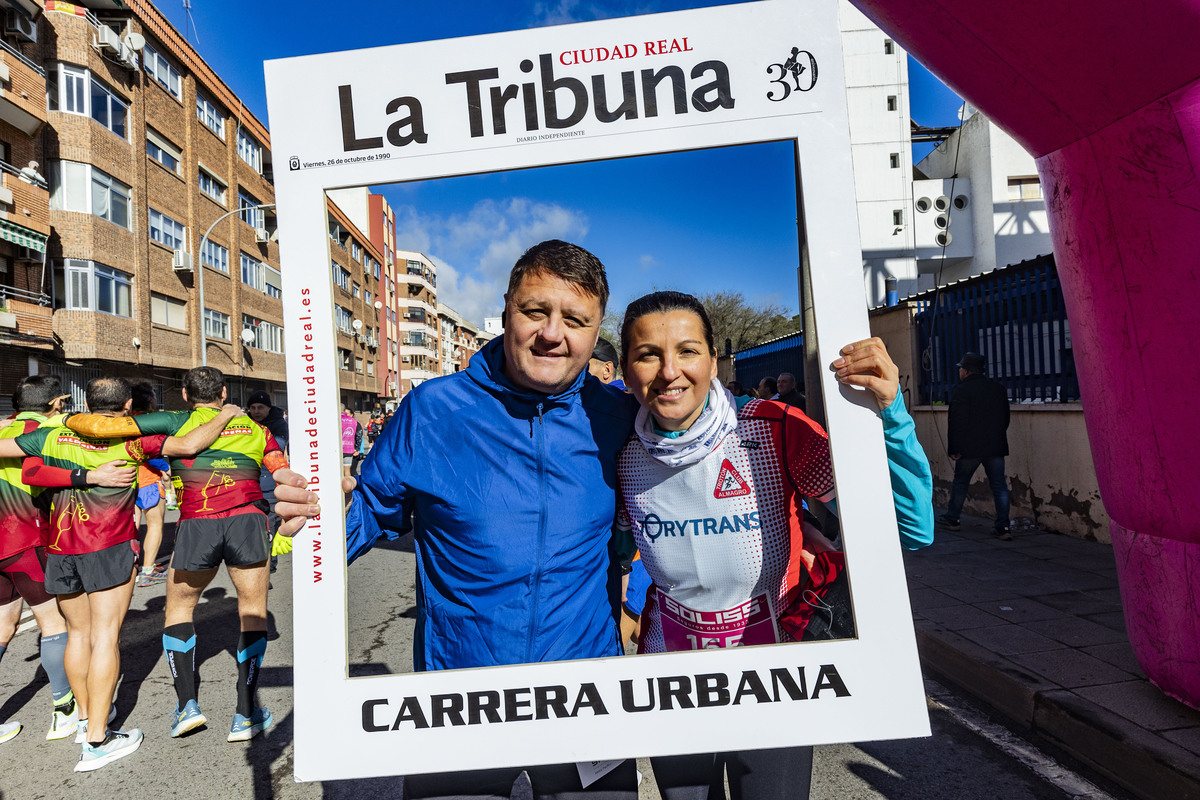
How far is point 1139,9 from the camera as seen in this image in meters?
2.47

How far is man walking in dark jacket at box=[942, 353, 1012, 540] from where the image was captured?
307 inches

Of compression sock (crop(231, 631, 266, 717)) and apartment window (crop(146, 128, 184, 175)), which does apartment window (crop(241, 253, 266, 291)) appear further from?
compression sock (crop(231, 631, 266, 717))

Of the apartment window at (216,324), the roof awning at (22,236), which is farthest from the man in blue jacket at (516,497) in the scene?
the apartment window at (216,324)

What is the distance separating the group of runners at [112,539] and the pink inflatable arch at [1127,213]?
3875 millimetres

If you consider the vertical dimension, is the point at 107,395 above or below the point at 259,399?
below

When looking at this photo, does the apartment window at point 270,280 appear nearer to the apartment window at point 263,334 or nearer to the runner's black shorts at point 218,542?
the apartment window at point 263,334

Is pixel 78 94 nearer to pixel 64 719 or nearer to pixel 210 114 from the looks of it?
pixel 210 114

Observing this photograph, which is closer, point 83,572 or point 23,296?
point 83,572

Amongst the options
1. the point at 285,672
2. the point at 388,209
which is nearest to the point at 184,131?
the point at 285,672

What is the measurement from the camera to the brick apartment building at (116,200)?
1914 cm

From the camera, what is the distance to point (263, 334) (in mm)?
30969

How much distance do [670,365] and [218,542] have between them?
3244 mm

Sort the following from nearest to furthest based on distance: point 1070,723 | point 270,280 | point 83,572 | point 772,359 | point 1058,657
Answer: point 772,359, point 1070,723, point 83,572, point 1058,657, point 270,280

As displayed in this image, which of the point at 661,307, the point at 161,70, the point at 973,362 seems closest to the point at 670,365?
the point at 661,307
